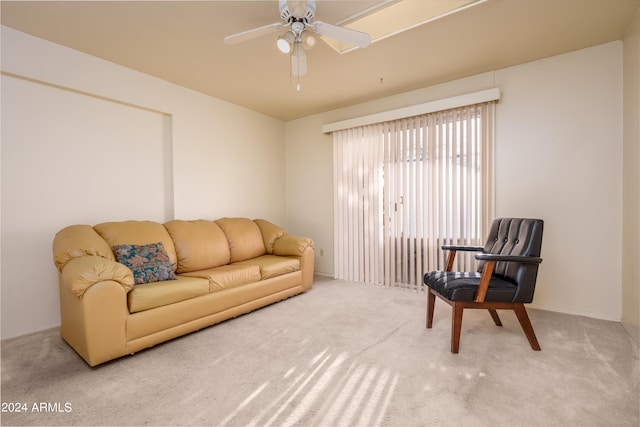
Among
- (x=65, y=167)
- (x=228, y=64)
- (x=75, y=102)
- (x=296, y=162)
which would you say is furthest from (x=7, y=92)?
(x=296, y=162)

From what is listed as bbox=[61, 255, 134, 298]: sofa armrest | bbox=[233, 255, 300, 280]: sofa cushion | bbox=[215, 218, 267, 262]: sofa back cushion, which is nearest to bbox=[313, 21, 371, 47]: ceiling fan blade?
bbox=[61, 255, 134, 298]: sofa armrest

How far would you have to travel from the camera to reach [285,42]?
1.92 m

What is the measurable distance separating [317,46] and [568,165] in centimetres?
267

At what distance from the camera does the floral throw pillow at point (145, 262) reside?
99.0 inches

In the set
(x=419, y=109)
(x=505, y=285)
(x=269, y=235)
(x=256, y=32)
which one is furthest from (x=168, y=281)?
(x=419, y=109)

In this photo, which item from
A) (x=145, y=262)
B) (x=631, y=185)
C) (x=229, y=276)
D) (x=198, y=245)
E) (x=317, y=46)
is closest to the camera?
(x=631, y=185)

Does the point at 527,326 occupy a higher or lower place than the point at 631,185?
lower

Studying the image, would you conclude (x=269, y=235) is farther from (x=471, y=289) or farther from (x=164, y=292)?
(x=471, y=289)

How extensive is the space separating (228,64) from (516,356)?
140 inches

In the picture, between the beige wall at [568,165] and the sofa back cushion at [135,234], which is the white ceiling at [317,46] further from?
the sofa back cushion at [135,234]

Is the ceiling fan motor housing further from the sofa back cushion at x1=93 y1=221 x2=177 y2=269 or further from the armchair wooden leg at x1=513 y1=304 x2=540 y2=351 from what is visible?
the armchair wooden leg at x1=513 y1=304 x2=540 y2=351

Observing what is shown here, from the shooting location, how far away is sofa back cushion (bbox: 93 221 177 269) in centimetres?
272

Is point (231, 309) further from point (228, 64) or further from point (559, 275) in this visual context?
point (559, 275)

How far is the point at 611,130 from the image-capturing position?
8.91ft
